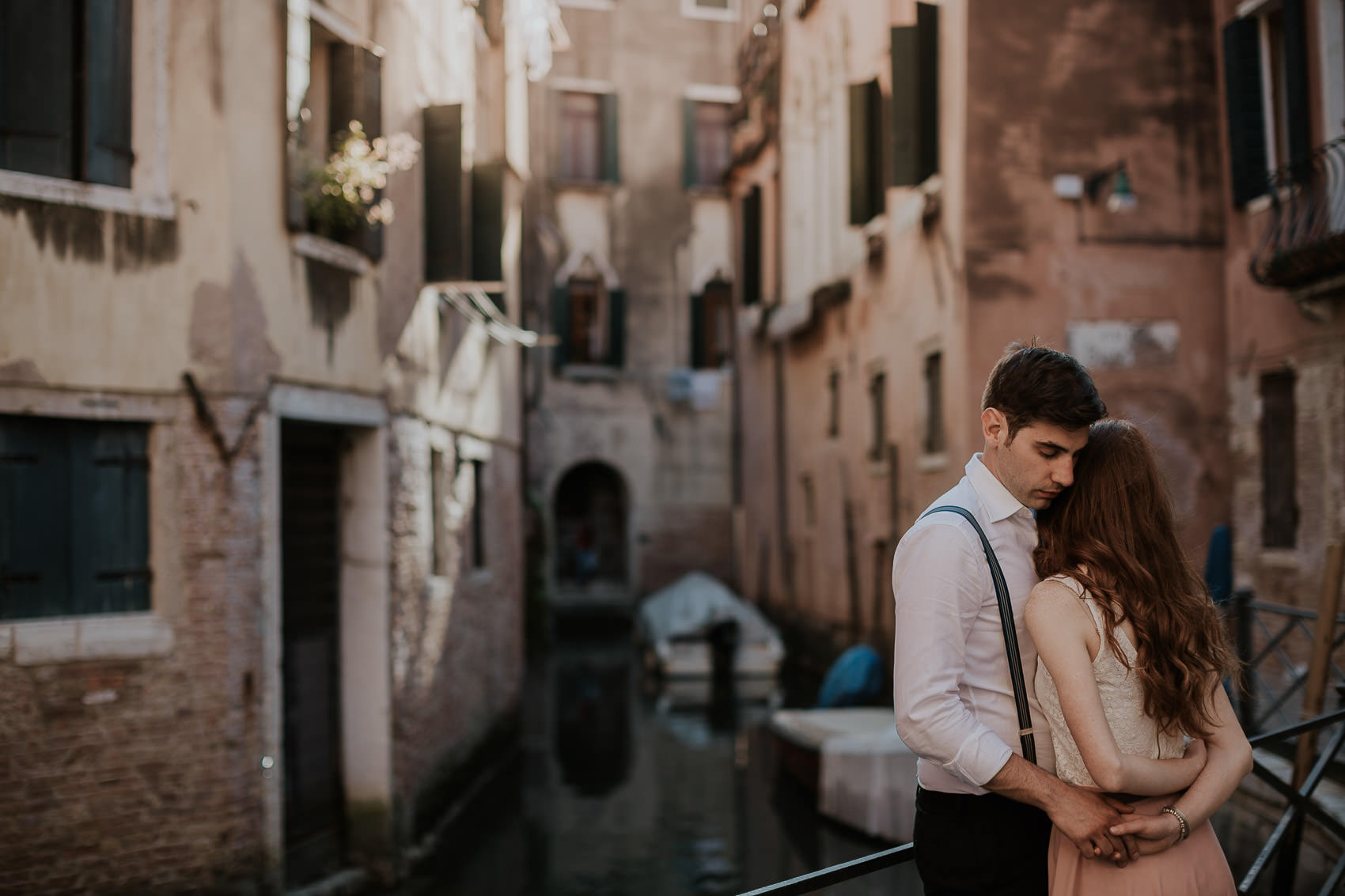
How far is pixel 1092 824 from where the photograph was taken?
2240 millimetres

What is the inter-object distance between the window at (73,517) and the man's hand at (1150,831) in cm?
553

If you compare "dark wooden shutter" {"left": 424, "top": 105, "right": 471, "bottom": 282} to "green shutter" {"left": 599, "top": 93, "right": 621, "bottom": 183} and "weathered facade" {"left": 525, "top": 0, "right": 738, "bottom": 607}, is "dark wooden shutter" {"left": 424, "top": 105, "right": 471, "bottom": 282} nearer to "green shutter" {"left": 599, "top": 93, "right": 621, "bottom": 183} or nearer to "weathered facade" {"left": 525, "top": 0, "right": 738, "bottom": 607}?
"weathered facade" {"left": 525, "top": 0, "right": 738, "bottom": 607}

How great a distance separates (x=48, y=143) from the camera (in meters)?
6.38

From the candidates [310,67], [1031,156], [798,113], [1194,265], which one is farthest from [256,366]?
[798,113]

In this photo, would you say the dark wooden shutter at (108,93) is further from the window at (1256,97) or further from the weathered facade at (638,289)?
the weathered facade at (638,289)

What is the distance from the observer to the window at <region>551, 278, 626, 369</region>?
23.9 metres

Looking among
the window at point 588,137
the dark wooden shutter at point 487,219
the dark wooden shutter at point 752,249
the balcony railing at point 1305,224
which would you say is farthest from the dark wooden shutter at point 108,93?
the window at point 588,137

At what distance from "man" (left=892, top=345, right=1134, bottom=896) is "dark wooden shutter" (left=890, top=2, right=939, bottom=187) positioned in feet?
32.0

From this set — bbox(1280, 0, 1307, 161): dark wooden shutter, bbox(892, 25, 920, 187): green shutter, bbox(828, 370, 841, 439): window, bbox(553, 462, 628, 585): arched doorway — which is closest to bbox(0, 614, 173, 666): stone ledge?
bbox(892, 25, 920, 187): green shutter

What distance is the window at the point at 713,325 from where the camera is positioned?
2434 cm

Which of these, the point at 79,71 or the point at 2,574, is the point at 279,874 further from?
the point at 79,71

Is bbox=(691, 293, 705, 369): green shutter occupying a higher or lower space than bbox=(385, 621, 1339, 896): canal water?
higher

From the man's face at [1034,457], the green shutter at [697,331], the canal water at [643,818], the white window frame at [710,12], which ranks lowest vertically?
the canal water at [643,818]

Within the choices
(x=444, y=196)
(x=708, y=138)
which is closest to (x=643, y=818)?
(x=444, y=196)
